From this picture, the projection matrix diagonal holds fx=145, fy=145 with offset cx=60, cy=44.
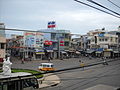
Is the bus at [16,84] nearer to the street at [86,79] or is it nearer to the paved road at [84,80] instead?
the street at [86,79]

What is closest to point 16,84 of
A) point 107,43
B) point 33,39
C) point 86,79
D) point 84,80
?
→ point 84,80

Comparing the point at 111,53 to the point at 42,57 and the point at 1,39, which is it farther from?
the point at 1,39

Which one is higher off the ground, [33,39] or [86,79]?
[33,39]

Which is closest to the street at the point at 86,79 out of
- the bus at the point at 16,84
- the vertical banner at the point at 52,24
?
the bus at the point at 16,84

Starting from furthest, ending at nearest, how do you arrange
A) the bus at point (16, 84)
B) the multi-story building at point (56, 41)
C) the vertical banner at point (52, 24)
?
the multi-story building at point (56, 41) < the vertical banner at point (52, 24) < the bus at point (16, 84)

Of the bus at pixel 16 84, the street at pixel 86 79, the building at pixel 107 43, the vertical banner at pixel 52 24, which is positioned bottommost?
the street at pixel 86 79

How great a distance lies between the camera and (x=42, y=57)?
40.0 meters

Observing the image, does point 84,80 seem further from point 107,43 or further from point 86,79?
point 107,43

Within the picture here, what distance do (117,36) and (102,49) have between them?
7.36 metres

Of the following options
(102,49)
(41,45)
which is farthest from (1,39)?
(102,49)

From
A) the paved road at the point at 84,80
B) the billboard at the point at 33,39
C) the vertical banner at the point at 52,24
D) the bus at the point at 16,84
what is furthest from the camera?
the vertical banner at the point at 52,24

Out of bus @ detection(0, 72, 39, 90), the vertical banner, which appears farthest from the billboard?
bus @ detection(0, 72, 39, 90)

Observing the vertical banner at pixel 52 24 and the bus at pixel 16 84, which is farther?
the vertical banner at pixel 52 24

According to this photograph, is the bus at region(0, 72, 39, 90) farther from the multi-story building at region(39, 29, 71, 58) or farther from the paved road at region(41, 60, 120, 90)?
the multi-story building at region(39, 29, 71, 58)
